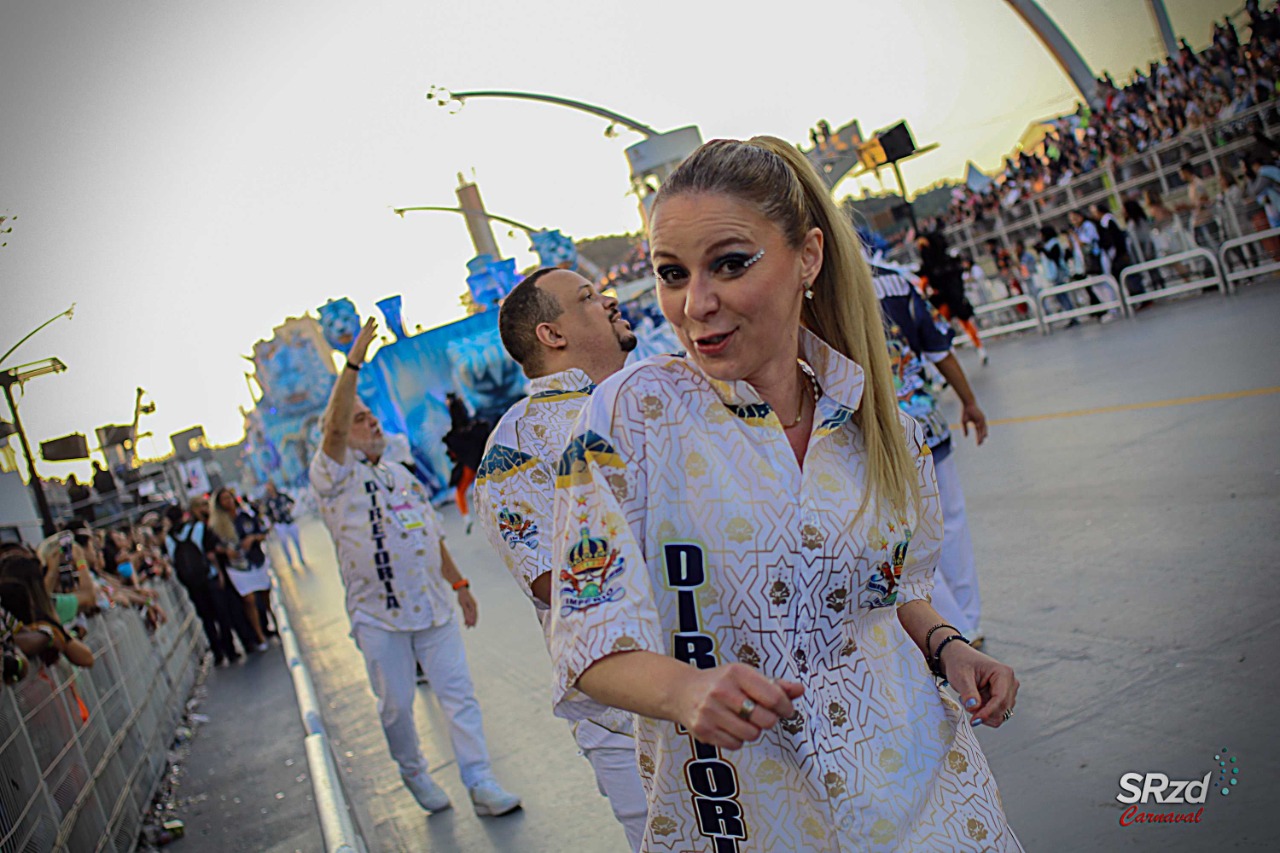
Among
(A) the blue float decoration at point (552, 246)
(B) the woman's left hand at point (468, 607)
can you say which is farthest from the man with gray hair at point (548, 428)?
(A) the blue float decoration at point (552, 246)

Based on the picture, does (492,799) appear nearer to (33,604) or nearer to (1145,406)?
(33,604)

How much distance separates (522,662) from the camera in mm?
8469

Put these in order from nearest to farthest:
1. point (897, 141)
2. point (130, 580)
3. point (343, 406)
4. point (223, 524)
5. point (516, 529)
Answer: point (516, 529) → point (343, 406) → point (130, 580) → point (897, 141) → point (223, 524)

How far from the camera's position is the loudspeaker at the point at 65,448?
7594 millimetres

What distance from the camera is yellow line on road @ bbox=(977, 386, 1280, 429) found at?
8594 mm

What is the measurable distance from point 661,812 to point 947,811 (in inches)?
18.8

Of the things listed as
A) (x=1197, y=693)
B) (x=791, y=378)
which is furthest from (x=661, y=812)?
(x=1197, y=693)

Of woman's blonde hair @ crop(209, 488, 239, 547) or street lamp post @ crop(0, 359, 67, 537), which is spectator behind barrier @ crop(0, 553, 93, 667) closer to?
street lamp post @ crop(0, 359, 67, 537)

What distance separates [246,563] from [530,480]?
37.6 ft

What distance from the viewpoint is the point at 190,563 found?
44.0 ft

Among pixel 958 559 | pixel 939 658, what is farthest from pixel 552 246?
pixel 939 658

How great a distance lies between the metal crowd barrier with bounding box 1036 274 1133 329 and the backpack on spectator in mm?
13077

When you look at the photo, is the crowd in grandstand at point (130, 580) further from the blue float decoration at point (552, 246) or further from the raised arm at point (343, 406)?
the blue float decoration at point (552, 246)

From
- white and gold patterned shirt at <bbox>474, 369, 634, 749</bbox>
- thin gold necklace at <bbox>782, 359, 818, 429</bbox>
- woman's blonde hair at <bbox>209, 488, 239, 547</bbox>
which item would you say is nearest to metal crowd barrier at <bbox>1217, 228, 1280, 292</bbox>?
woman's blonde hair at <bbox>209, 488, 239, 547</bbox>
